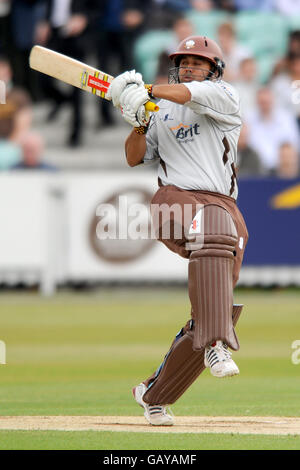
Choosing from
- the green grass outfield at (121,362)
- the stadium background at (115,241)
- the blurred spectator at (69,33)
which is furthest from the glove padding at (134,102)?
the blurred spectator at (69,33)

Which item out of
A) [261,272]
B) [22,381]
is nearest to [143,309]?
[261,272]

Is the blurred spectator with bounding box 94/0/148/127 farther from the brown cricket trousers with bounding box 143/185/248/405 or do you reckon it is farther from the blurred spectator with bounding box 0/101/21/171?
the brown cricket trousers with bounding box 143/185/248/405

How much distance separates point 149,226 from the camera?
13375 millimetres

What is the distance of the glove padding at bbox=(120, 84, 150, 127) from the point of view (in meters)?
5.29

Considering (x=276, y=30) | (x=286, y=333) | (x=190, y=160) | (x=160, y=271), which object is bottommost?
(x=190, y=160)

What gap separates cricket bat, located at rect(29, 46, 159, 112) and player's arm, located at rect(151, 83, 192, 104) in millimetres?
446

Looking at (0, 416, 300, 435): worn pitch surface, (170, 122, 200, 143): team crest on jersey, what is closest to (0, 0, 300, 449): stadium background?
(0, 416, 300, 435): worn pitch surface

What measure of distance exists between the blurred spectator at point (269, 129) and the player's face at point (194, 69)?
9344mm

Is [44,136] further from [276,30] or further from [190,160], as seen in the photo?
[190,160]

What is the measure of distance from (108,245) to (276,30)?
4864 mm

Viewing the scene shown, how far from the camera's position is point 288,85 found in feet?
51.2

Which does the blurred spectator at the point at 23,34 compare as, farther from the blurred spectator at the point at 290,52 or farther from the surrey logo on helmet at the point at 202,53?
the surrey logo on helmet at the point at 202,53

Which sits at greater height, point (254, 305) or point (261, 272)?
point (261, 272)

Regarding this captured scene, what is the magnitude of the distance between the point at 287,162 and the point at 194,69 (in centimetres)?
908
